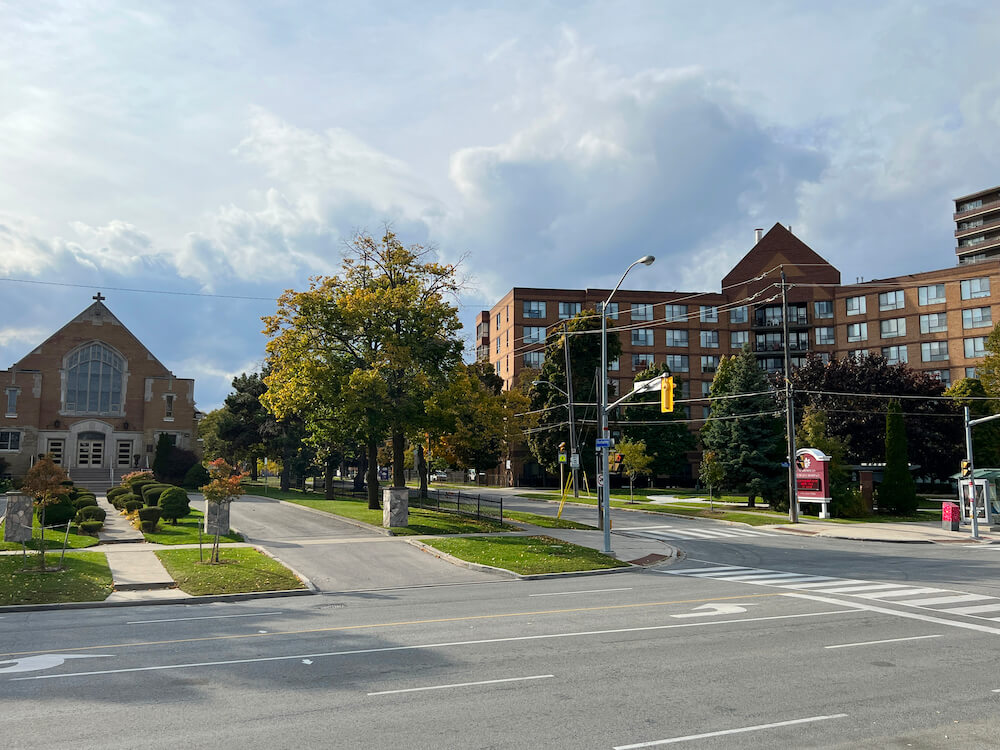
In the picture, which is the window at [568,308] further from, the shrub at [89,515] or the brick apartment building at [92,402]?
the shrub at [89,515]

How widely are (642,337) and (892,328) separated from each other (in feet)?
82.2

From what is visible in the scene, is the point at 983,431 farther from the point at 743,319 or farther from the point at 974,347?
the point at 743,319

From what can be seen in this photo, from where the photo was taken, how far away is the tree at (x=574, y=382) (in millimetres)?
60312

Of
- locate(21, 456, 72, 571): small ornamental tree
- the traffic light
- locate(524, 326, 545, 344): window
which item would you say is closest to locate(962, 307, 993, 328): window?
locate(524, 326, 545, 344): window

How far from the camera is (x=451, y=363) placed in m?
36.3

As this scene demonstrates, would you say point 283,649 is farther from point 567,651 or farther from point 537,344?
point 537,344

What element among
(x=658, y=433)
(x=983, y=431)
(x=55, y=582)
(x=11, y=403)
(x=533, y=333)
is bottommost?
→ (x=55, y=582)

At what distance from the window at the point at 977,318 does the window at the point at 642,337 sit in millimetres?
29914

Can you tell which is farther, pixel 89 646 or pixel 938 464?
pixel 938 464

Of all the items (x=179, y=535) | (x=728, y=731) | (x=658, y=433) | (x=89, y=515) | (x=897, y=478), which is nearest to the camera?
(x=728, y=731)

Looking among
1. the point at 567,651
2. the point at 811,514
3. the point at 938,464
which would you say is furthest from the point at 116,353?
the point at 938,464

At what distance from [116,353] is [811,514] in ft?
173

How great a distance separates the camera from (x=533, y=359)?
8438cm

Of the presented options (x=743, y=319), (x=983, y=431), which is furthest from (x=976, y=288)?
(x=983, y=431)
